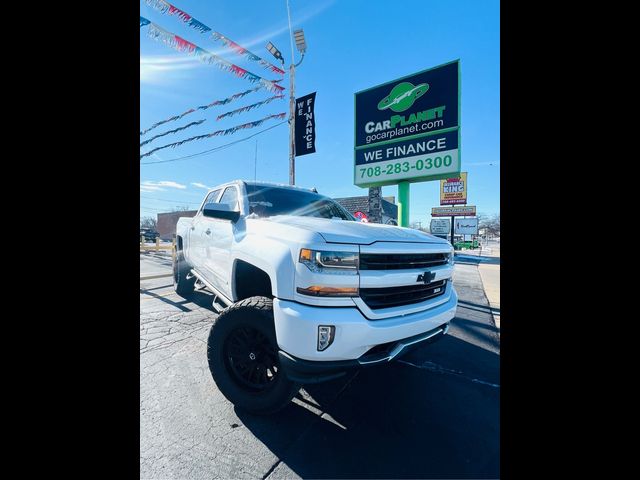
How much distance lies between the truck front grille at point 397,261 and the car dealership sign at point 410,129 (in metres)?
5.30

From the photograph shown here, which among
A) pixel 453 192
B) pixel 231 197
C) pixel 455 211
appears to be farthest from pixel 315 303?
pixel 455 211

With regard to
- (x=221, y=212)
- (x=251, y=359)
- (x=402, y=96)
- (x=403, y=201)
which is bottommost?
(x=251, y=359)

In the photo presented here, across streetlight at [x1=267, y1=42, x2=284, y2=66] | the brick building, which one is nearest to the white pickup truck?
streetlight at [x1=267, y1=42, x2=284, y2=66]

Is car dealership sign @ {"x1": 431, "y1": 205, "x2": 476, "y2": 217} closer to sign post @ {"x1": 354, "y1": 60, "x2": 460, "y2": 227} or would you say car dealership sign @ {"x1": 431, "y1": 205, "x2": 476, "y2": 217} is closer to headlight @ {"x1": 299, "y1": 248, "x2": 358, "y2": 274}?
sign post @ {"x1": 354, "y1": 60, "x2": 460, "y2": 227}

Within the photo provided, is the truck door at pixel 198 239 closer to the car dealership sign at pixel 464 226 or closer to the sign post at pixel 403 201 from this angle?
the sign post at pixel 403 201

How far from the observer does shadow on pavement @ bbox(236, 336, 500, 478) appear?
1.68 m

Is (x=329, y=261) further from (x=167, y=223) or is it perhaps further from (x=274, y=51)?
(x=167, y=223)

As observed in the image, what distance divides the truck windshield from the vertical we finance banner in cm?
668

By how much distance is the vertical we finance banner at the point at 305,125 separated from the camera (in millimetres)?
9836

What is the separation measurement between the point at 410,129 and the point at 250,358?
712cm

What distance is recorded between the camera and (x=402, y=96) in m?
7.32

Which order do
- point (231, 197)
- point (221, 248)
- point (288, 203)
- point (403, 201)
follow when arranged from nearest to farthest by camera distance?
point (221, 248), point (288, 203), point (231, 197), point (403, 201)
